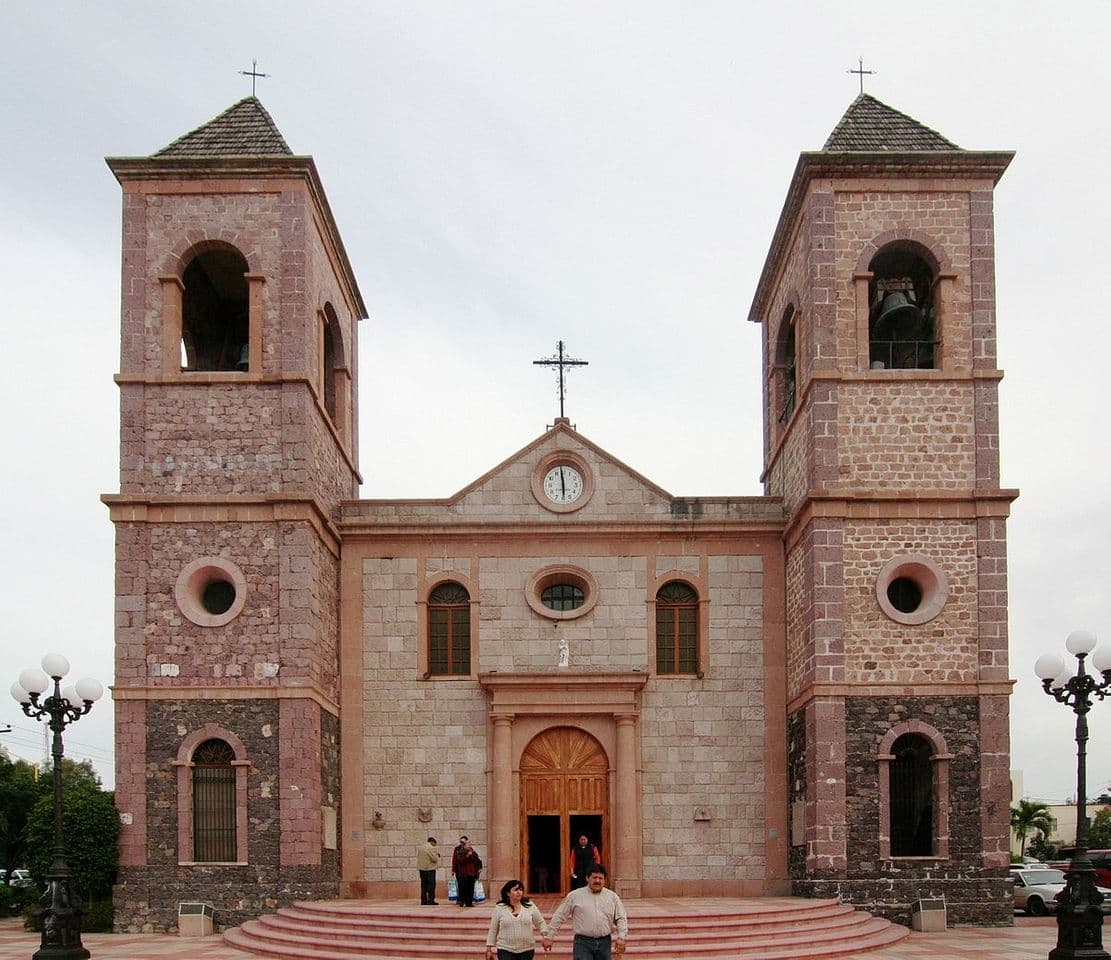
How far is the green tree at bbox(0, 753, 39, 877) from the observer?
4231cm

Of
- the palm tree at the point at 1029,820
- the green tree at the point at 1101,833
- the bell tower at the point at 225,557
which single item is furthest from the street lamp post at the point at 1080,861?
the palm tree at the point at 1029,820

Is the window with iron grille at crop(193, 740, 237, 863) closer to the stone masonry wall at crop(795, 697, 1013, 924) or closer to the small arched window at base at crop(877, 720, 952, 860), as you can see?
the stone masonry wall at crop(795, 697, 1013, 924)

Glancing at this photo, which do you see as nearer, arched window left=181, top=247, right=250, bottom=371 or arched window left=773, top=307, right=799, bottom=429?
arched window left=181, top=247, right=250, bottom=371

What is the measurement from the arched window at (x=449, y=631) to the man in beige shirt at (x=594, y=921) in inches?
538

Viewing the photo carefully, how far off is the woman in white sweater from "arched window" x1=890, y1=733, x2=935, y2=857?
12.0 metres

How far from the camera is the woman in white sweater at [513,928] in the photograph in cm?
1299

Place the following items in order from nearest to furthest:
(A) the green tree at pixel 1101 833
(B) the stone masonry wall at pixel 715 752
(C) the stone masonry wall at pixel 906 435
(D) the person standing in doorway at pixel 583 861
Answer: (D) the person standing in doorway at pixel 583 861, (C) the stone masonry wall at pixel 906 435, (B) the stone masonry wall at pixel 715 752, (A) the green tree at pixel 1101 833

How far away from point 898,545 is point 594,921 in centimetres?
1279

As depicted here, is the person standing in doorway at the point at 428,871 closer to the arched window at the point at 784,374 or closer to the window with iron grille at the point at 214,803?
the window with iron grille at the point at 214,803

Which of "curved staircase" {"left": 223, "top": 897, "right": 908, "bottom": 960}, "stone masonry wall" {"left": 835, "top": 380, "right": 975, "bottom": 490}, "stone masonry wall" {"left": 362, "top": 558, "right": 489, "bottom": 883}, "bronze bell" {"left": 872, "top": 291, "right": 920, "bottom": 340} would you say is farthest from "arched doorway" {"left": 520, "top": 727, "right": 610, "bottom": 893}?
"bronze bell" {"left": 872, "top": 291, "right": 920, "bottom": 340}

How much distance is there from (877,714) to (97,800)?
13219 mm

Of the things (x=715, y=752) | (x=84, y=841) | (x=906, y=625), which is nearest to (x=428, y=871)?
(x=84, y=841)

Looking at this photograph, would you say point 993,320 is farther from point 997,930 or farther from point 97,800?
point 97,800

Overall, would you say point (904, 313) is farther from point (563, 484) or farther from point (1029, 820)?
point (1029, 820)
